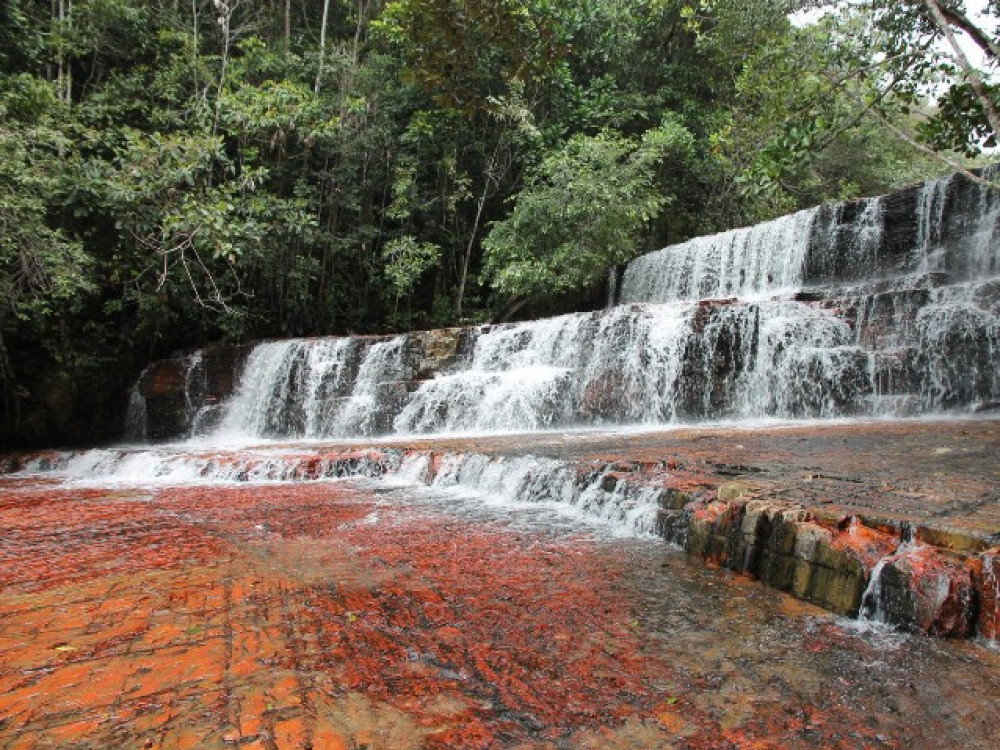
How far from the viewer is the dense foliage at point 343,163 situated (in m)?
8.05

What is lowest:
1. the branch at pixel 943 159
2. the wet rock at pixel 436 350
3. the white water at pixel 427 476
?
the white water at pixel 427 476

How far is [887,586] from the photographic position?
2.58 meters

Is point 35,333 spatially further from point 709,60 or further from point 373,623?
point 709,60

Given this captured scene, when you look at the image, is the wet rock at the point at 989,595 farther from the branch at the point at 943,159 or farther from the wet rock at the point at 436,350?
the wet rock at the point at 436,350

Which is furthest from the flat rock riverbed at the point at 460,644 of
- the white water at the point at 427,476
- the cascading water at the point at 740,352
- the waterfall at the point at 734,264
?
the waterfall at the point at 734,264

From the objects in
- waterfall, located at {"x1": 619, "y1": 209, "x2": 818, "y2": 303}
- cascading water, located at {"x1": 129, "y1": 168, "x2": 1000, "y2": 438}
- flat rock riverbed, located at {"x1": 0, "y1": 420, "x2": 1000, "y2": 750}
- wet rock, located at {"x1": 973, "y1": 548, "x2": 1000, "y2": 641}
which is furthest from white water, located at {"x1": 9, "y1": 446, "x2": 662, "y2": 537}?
waterfall, located at {"x1": 619, "y1": 209, "x2": 818, "y2": 303}

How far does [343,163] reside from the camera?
14.2 meters

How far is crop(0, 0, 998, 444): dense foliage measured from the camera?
805cm

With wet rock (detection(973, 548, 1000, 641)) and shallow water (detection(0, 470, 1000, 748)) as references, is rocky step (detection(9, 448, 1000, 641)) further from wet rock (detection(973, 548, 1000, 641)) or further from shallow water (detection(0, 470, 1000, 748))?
shallow water (detection(0, 470, 1000, 748))

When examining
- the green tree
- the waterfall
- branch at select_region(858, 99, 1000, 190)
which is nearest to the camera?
branch at select_region(858, 99, 1000, 190)

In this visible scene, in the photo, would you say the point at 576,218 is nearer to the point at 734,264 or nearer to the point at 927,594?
A: the point at 734,264

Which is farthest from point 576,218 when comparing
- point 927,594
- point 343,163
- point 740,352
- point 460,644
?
point 460,644

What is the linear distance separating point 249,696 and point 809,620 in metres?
2.23

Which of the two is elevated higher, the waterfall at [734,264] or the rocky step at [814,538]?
the waterfall at [734,264]
